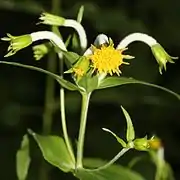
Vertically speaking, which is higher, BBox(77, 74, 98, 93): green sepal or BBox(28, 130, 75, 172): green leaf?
BBox(77, 74, 98, 93): green sepal

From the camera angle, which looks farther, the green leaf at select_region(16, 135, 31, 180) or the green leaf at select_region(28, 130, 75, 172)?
the green leaf at select_region(16, 135, 31, 180)

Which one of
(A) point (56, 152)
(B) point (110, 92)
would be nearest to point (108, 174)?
(A) point (56, 152)

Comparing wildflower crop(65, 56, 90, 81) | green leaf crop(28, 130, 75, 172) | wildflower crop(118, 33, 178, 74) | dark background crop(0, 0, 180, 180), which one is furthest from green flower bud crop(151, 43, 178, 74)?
dark background crop(0, 0, 180, 180)

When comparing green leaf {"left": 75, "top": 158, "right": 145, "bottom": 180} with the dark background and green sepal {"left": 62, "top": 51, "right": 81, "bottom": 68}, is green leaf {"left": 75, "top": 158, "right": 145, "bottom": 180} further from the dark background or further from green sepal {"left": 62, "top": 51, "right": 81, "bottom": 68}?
the dark background

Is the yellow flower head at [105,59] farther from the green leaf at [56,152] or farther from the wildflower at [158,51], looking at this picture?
the green leaf at [56,152]

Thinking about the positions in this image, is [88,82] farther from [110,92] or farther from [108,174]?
[110,92]

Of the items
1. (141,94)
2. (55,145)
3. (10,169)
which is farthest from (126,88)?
(55,145)
